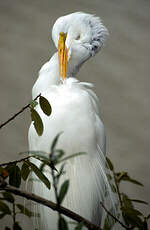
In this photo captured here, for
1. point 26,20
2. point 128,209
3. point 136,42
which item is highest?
point 26,20

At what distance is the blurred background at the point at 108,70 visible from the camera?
250 cm

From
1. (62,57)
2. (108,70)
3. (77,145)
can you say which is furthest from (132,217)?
(108,70)

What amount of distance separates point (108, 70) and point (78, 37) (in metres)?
1.68

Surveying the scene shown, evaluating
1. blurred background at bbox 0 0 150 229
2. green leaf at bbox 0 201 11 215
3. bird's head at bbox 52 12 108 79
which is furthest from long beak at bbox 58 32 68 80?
blurred background at bbox 0 0 150 229

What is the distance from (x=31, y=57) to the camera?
2.99 m

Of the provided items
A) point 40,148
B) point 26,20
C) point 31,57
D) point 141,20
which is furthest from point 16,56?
point 40,148

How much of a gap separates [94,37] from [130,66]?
5.78 feet

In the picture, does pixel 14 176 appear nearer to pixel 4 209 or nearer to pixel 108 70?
pixel 4 209

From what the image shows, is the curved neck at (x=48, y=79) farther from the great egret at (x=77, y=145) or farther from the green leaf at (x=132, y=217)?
the green leaf at (x=132, y=217)

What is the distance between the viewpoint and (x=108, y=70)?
301 cm

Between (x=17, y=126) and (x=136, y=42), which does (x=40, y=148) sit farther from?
(x=136, y=42)

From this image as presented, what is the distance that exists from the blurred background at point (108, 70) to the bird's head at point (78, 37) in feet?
3.95

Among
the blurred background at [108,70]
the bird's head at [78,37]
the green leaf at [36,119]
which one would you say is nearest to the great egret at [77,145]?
the bird's head at [78,37]

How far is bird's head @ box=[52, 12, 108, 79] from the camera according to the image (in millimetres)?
1280
